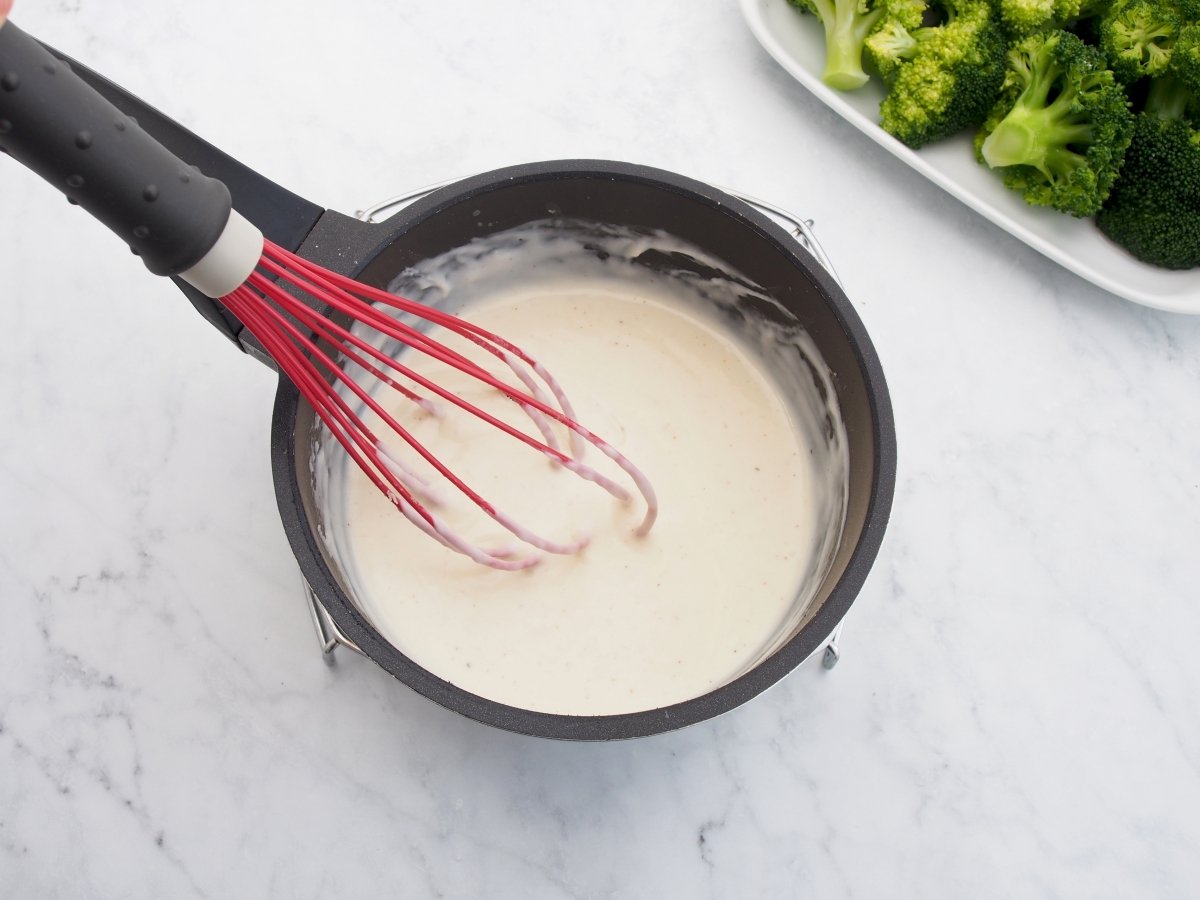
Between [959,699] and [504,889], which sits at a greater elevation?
[959,699]

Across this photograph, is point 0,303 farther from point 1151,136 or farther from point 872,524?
point 1151,136

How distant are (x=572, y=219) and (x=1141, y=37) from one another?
711mm

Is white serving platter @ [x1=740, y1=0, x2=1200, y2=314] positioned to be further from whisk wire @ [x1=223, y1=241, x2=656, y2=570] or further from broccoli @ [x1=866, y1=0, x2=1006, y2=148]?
whisk wire @ [x1=223, y1=241, x2=656, y2=570]

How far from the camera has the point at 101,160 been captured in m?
0.70

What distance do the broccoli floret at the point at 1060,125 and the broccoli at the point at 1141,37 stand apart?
0.03 metres

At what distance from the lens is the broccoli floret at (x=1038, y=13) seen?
1.30m

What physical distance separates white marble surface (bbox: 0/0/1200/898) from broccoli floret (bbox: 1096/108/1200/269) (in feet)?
0.33

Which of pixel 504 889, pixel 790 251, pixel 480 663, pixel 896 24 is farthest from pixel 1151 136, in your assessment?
pixel 504 889

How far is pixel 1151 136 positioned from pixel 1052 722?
0.69m

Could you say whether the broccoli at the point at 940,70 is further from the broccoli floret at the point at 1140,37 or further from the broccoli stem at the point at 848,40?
the broccoli floret at the point at 1140,37

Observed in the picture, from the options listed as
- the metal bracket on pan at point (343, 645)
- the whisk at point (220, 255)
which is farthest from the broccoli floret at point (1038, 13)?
the whisk at point (220, 255)

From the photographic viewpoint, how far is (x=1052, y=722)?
123cm

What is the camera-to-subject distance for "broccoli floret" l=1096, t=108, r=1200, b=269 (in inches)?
50.0

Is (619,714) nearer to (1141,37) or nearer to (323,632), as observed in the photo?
(323,632)
